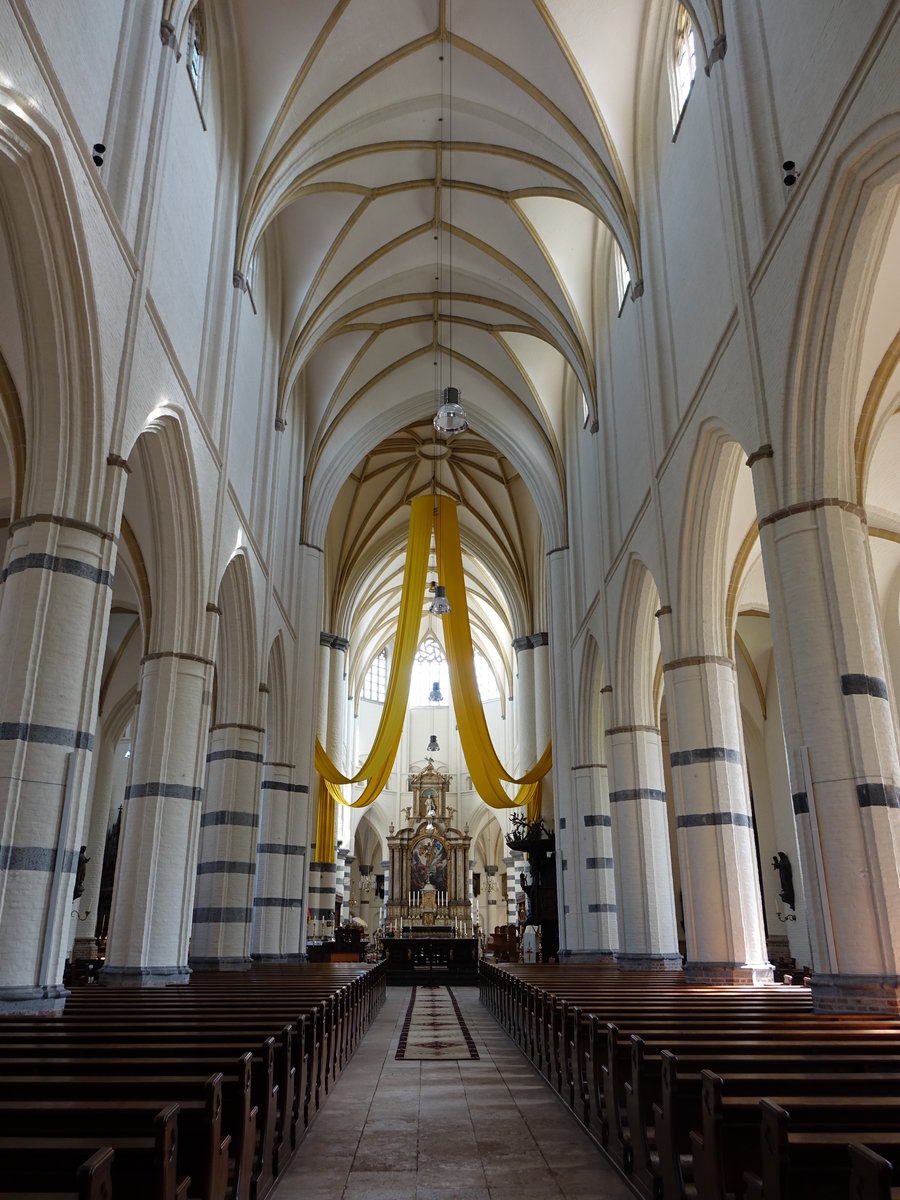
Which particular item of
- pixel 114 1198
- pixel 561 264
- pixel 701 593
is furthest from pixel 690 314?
pixel 114 1198

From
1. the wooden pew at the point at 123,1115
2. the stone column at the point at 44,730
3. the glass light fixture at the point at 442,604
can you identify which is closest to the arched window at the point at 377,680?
the glass light fixture at the point at 442,604

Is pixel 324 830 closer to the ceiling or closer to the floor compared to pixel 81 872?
closer to the ceiling

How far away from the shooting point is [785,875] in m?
20.2

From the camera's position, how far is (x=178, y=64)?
10617mm

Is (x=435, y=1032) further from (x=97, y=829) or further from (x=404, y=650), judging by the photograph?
(x=97, y=829)

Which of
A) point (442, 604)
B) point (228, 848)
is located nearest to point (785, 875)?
point (442, 604)

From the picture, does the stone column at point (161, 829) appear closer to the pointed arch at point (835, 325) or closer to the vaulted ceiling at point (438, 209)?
the vaulted ceiling at point (438, 209)

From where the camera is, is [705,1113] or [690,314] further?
[690,314]

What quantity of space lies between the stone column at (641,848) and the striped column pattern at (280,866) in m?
6.82

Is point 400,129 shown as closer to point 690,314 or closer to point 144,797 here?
point 690,314

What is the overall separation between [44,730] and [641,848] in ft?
34.0

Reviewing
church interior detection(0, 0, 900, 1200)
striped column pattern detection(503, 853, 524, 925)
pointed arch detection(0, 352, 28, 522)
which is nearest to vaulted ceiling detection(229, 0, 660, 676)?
church interior detection(0, 0, 900, 1200)

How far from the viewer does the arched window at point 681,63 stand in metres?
12.0

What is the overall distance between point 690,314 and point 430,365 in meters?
11.5
